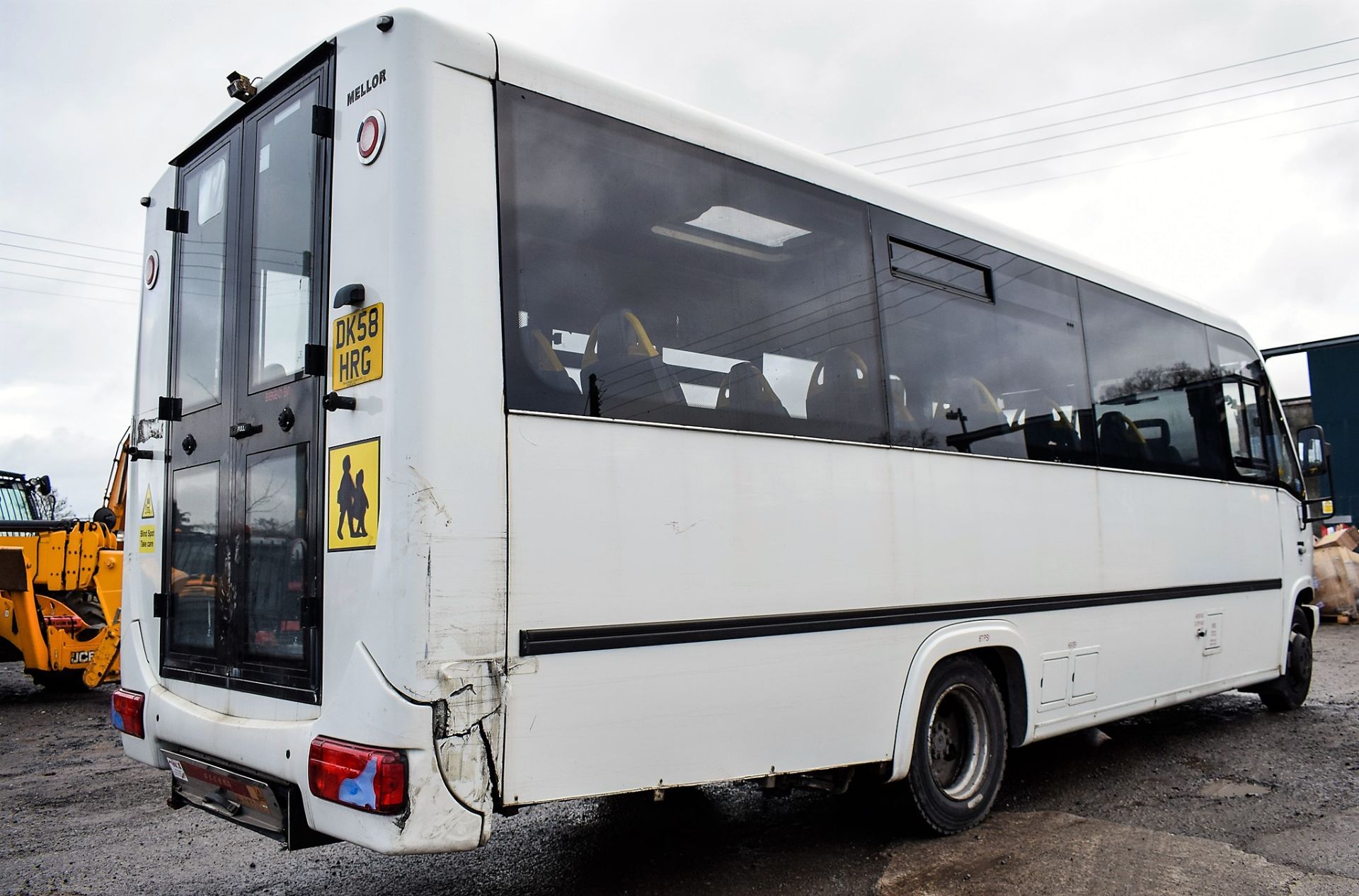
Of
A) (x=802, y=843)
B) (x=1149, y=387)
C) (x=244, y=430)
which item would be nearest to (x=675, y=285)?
(x=244, y=430)

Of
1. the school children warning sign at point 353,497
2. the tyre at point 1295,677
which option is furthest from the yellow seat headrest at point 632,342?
the tyre at point 1295,677

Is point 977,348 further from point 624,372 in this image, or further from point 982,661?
point 624,372

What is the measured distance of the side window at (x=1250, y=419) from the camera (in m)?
7.74

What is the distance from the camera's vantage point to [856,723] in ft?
14.1

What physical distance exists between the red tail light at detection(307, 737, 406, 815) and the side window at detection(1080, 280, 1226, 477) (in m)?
4.73

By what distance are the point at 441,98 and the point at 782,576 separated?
7.25ft

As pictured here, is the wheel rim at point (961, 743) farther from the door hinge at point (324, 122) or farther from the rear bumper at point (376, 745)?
the door hinge at point (324, 122)

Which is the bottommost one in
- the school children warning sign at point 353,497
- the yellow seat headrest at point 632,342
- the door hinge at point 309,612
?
the door hinge at point 309,612

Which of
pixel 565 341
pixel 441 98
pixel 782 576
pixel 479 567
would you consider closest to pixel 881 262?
pixel 782 576

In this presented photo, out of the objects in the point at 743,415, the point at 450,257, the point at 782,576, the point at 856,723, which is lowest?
the point at 856,723

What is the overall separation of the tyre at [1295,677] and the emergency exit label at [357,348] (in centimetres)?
805

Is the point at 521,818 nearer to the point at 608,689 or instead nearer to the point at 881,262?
the point at 608,689

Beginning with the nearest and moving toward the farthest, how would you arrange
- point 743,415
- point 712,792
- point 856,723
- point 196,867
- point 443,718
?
1. point 443,718
2. point 743,415
3. point 856,723
4. point 196,867
5. point 712,792

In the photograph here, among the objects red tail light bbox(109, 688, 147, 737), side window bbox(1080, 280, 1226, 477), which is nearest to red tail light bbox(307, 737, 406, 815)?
red tail light bbox(109, 688, 147, 737)
